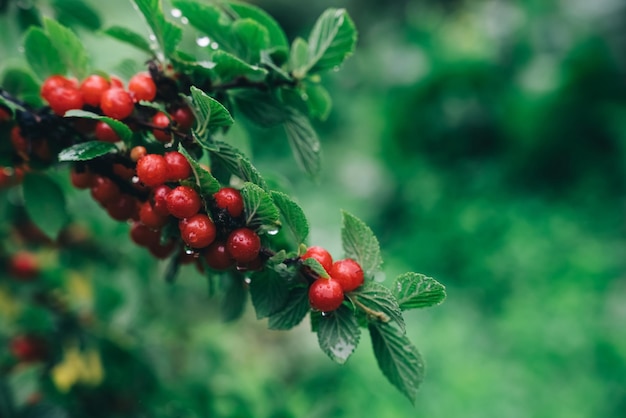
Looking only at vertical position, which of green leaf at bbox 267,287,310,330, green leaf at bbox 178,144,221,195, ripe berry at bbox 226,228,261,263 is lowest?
green leaf at bbox 267,287,310,330

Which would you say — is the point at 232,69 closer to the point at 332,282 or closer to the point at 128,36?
the point at 128,36

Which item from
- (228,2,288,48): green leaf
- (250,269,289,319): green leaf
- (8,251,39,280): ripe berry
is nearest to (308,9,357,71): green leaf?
(228,2,288,48): green leaf

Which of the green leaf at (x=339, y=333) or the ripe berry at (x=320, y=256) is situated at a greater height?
the ripe berry at (x=320, y=256)

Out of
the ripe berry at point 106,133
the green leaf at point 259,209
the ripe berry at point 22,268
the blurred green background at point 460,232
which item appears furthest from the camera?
the blurred green background at point 460,232

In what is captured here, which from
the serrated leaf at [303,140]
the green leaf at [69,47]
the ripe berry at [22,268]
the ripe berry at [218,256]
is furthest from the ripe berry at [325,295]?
the ripe berry at [22,268]

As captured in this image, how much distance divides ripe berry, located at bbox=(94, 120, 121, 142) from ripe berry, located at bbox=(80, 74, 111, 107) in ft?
0.12

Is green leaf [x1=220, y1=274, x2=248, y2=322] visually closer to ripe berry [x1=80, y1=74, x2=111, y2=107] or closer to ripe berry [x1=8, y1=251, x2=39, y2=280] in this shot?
ripe berry [x1=80, y1=74, x2=111, y2=107]

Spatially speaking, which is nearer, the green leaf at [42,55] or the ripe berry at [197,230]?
the ripe berry at [197,230]

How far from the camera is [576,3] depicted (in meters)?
3.69

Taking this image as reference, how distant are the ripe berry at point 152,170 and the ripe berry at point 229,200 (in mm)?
59

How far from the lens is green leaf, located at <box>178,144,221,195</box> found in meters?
0.58

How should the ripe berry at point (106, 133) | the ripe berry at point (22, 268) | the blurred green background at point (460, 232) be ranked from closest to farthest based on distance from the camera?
the ripe berry at point (106, 133) < the ripe berry at point (22, 268) < the blurred green background at point (460, 232)

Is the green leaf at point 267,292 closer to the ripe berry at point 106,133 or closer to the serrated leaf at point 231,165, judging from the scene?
the serrated leaf at point 231,165

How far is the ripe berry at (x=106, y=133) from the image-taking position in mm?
684
